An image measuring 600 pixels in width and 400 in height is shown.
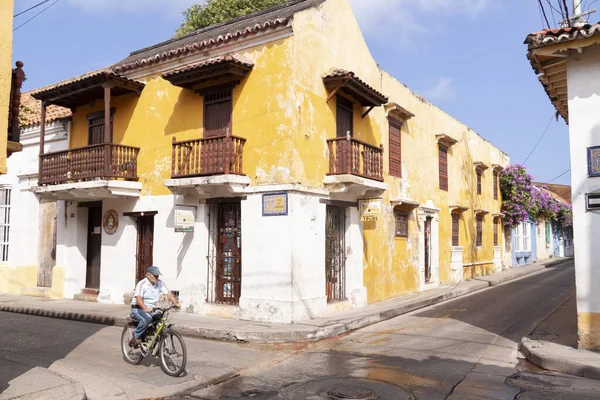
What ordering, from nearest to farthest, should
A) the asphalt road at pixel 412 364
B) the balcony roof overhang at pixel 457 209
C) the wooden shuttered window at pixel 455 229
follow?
1. the asphalt road at pixel 412 364
2. the balcony roof overhang at pixel 457 209
3. the wooden shuttered window at pixel 455 229

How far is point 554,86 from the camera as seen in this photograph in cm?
923

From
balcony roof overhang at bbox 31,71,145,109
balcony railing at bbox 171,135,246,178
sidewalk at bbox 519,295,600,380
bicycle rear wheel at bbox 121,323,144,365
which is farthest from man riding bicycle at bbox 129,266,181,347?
balcony roof overhang at bbox 31,71,145,109

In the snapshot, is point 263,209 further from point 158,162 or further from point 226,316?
Result: point 158,162

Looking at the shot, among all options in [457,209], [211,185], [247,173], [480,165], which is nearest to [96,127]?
[211,185]

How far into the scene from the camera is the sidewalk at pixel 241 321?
994cm

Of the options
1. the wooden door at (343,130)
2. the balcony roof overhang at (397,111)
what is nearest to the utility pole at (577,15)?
the wooden door at (343,130)

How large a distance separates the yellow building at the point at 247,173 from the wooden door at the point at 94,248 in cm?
4

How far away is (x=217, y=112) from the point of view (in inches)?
496

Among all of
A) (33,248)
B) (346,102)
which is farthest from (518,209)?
(33,248)

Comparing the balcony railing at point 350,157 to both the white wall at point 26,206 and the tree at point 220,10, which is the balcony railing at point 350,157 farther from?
the tree at point 220,10

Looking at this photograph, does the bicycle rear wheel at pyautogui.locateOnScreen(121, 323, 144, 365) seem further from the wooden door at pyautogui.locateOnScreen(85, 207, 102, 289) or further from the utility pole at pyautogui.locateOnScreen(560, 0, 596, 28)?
the utility pole at pyautogui.locateOnScreen(560, 0, 596, 28)

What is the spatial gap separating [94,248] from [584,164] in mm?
13288

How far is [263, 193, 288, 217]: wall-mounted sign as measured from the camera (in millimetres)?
11258

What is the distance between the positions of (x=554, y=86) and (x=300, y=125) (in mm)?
5234
